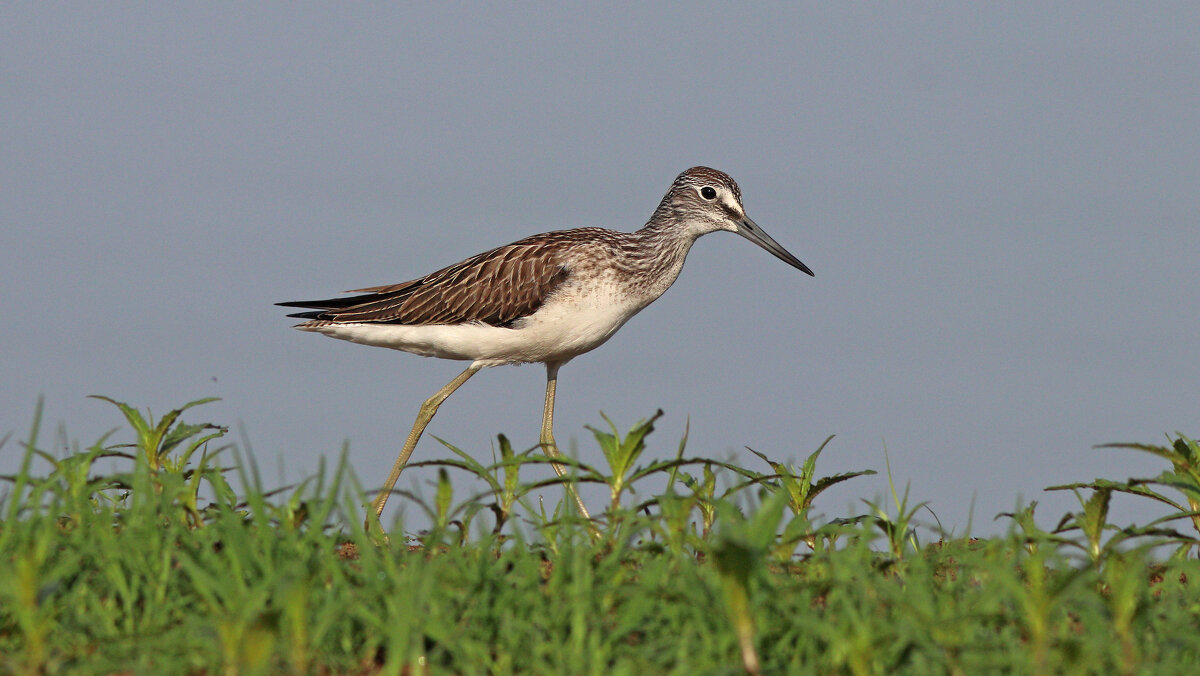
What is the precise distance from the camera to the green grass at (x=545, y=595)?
3939 mm

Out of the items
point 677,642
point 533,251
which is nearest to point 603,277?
point 533,251

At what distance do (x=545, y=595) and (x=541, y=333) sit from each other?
4.72 metres

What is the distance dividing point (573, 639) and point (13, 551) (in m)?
2.69

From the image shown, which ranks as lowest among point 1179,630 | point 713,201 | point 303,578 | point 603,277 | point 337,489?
point 1179,630

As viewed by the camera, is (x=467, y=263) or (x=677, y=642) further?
(x=467, y=263)

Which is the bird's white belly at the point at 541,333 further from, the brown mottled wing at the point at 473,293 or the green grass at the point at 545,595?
the green grass at the point at 545,595

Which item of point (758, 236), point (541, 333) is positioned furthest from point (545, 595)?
point (758, 236)

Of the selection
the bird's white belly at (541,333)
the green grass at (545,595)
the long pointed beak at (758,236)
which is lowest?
the green grass at (545,595)

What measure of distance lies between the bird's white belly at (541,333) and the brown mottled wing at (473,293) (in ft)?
0.36

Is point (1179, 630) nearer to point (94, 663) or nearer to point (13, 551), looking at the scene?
point (94, 663)

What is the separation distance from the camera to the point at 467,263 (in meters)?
10.4

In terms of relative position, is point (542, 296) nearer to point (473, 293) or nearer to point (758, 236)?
point (473, 293)

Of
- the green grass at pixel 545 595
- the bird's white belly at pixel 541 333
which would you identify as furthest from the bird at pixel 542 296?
the green grass at pixel 545 595

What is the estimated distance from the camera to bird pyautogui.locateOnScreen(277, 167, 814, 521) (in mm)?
9227
